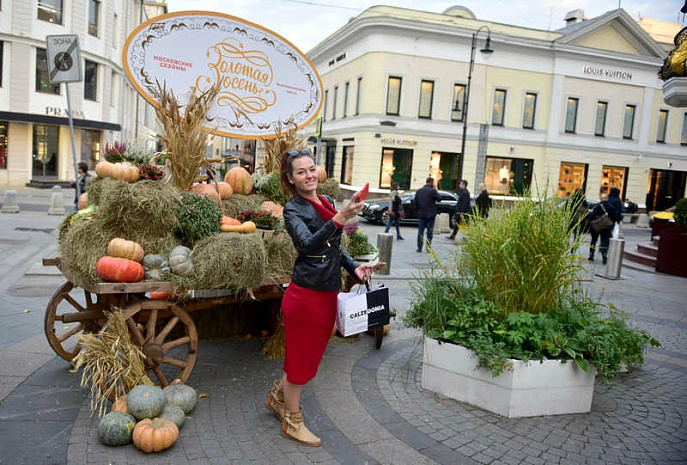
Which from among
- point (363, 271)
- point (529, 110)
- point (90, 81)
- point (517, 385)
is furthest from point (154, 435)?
point (529, 110)

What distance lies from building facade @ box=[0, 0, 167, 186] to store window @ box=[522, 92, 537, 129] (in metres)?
23.6

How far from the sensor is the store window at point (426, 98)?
92.8 ft

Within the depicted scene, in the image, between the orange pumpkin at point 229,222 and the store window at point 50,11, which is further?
the store window at point 50,11

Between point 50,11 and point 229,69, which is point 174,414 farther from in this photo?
point 50,11

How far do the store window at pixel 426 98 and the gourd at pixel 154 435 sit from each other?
2679 cm

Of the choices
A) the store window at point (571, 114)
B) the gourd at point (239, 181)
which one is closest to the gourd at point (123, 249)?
the gourd at point (239, 181)

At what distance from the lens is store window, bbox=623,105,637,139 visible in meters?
31.4

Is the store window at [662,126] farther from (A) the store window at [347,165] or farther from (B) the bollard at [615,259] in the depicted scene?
(B) the bollard at [615,259]

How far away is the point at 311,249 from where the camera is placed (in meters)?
3.27

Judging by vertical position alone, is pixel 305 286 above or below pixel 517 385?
above

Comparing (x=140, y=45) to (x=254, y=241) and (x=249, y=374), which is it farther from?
(x=249, y=374)

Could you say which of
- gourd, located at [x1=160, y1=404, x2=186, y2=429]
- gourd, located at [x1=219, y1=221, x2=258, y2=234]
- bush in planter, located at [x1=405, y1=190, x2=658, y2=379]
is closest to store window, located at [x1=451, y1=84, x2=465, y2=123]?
bush in planter, located at [x1=405, y1=190, x2=658, y2=379]

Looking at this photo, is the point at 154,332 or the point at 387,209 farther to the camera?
the point at 387,209

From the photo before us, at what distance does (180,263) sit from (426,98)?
86.2 ft
